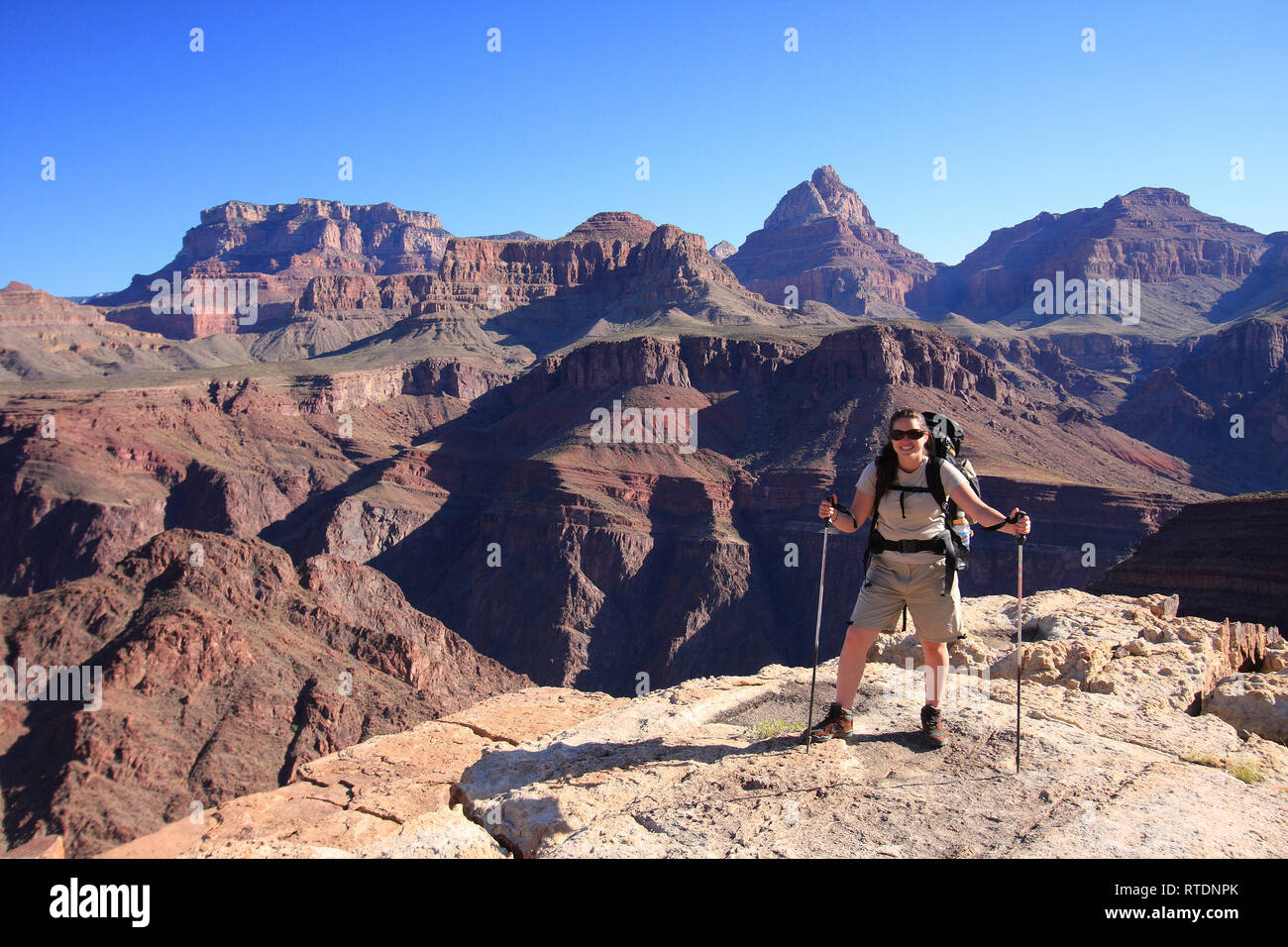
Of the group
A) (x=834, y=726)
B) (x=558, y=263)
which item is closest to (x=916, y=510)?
(x=834, y=726)

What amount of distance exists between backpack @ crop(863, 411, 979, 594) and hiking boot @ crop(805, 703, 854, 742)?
128 cm

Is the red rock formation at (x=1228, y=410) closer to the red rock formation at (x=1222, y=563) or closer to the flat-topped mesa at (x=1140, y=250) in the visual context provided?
the flat-topped mesa at (x=1140, y=250)

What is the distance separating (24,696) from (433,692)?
13625 mm

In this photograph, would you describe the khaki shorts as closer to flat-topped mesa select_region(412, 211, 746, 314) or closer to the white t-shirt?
the white t-shirt

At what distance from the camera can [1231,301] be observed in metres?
163

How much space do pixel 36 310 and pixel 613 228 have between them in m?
104

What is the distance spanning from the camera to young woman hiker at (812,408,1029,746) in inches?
290

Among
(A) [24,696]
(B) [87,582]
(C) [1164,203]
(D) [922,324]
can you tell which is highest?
(C) [1164,203]

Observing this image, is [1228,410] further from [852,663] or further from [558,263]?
[852,663]

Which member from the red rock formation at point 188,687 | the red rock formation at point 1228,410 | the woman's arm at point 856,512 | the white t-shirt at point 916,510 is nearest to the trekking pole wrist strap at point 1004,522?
the white t-shirt at point 916,510

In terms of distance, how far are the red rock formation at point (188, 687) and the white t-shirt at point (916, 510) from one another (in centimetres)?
2388

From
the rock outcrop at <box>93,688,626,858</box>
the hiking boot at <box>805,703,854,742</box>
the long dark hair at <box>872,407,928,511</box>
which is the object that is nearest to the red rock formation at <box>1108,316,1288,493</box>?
the rock outcrop at <box>93,688,626,858</box>

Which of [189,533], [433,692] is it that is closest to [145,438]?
[189,533]
